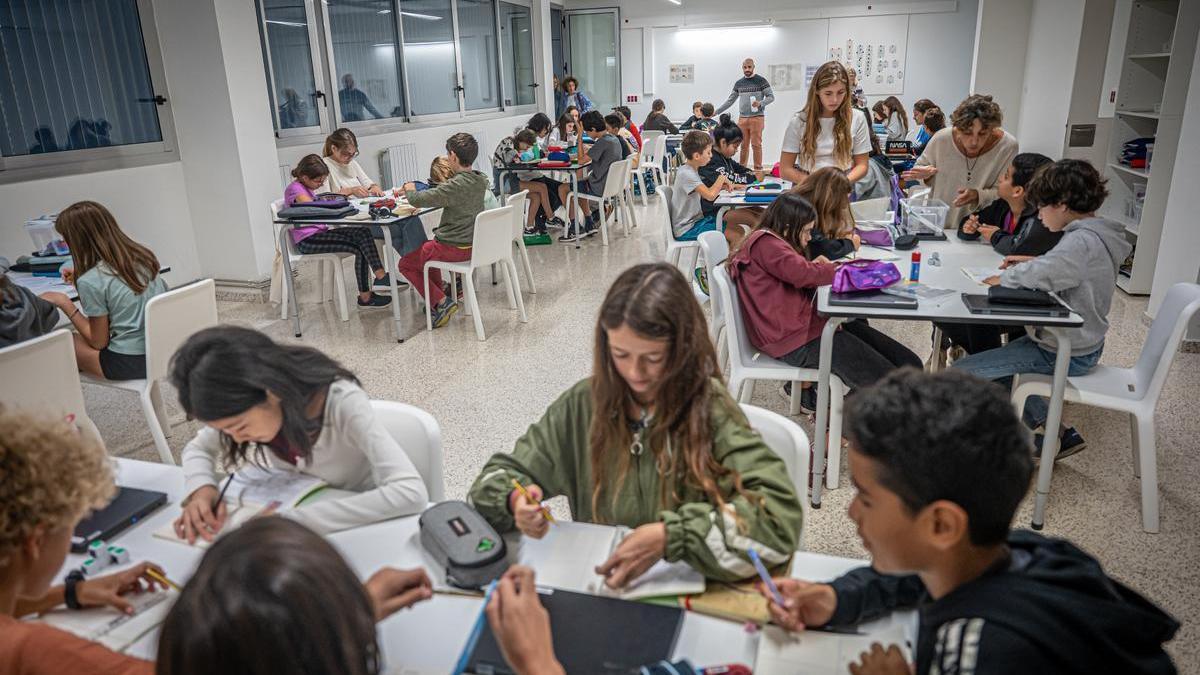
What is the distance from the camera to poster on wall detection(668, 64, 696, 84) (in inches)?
496

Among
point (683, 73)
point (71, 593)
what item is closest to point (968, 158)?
point (71, 593)

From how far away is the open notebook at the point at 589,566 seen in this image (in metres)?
1.23

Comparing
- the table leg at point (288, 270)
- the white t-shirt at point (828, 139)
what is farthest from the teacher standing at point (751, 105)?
the table leg at point (288, 270)

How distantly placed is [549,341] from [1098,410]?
9.60 ft

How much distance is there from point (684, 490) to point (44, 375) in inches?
83.9

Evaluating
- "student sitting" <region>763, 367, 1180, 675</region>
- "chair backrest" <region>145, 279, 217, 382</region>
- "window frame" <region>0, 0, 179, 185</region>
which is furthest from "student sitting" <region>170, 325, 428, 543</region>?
"window frame" <region>0, 0, 179, 185</region>

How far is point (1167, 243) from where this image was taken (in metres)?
4.37

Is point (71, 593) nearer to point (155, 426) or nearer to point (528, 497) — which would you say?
point (528, 497)

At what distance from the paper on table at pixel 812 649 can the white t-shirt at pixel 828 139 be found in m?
3.94

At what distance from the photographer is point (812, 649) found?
111cm

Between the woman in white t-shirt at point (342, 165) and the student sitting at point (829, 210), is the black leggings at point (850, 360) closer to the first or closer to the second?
the student sitting at point (829, 210)

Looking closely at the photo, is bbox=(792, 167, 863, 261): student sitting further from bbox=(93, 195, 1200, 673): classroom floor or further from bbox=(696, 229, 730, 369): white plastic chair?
bbox=(93, 195, 1200, 673): classroom floor

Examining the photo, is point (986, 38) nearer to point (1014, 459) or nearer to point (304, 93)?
point (304, 93)

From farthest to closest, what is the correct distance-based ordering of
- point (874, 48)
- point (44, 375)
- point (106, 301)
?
point (874, 48)
point (106, 301)
point (44, 375)
